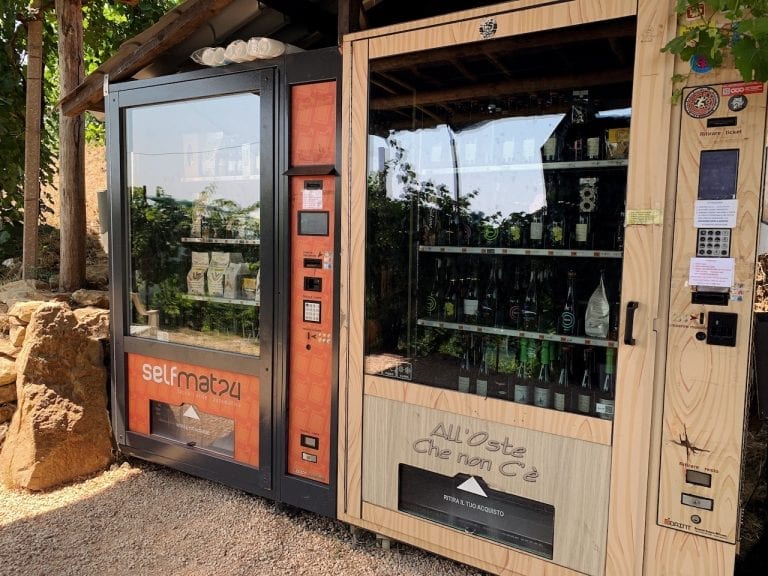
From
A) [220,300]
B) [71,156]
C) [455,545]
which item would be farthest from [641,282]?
[71,156]

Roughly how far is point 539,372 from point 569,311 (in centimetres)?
29

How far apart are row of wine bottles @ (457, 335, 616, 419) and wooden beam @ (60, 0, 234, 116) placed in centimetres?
198

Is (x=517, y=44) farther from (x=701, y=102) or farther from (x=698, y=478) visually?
(x=698, y=478)

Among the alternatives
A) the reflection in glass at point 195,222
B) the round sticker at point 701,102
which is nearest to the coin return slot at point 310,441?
the reflection in glass at point 195,222

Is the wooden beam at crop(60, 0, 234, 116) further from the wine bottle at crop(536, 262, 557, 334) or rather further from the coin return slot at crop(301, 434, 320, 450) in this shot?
the coin return slot at crop(301, 434, 320, 450)

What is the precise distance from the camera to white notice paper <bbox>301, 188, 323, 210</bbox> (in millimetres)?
2396

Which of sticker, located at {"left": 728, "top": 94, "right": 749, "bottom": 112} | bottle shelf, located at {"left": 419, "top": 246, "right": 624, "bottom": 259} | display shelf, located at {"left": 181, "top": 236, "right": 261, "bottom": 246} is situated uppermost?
sticker, located at {"left": 728, "top": 94, "right": 749, "bottom": 112}

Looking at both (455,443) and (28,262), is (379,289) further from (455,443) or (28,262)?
(28,262)

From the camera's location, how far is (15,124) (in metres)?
5.14

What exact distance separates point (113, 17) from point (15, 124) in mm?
1836

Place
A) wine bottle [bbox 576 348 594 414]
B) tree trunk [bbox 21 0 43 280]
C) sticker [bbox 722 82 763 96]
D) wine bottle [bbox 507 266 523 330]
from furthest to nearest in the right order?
tree trunk [bbox 21 0 43 280] → wine bottle [bbox 507 266 523 330] → wine bottle [bbox 576 348 594 414] → sticker [bbox 722 82 763 96]

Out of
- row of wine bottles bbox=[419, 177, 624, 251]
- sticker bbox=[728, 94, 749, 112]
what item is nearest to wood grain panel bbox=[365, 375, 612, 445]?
row of wine bottles bbox=[419, 177, 624, 251]

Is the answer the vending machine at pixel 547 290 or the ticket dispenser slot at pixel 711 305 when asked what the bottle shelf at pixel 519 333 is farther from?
the ticket dispenser slot at pixel 711 305

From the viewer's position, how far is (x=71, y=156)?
14.0 feet
